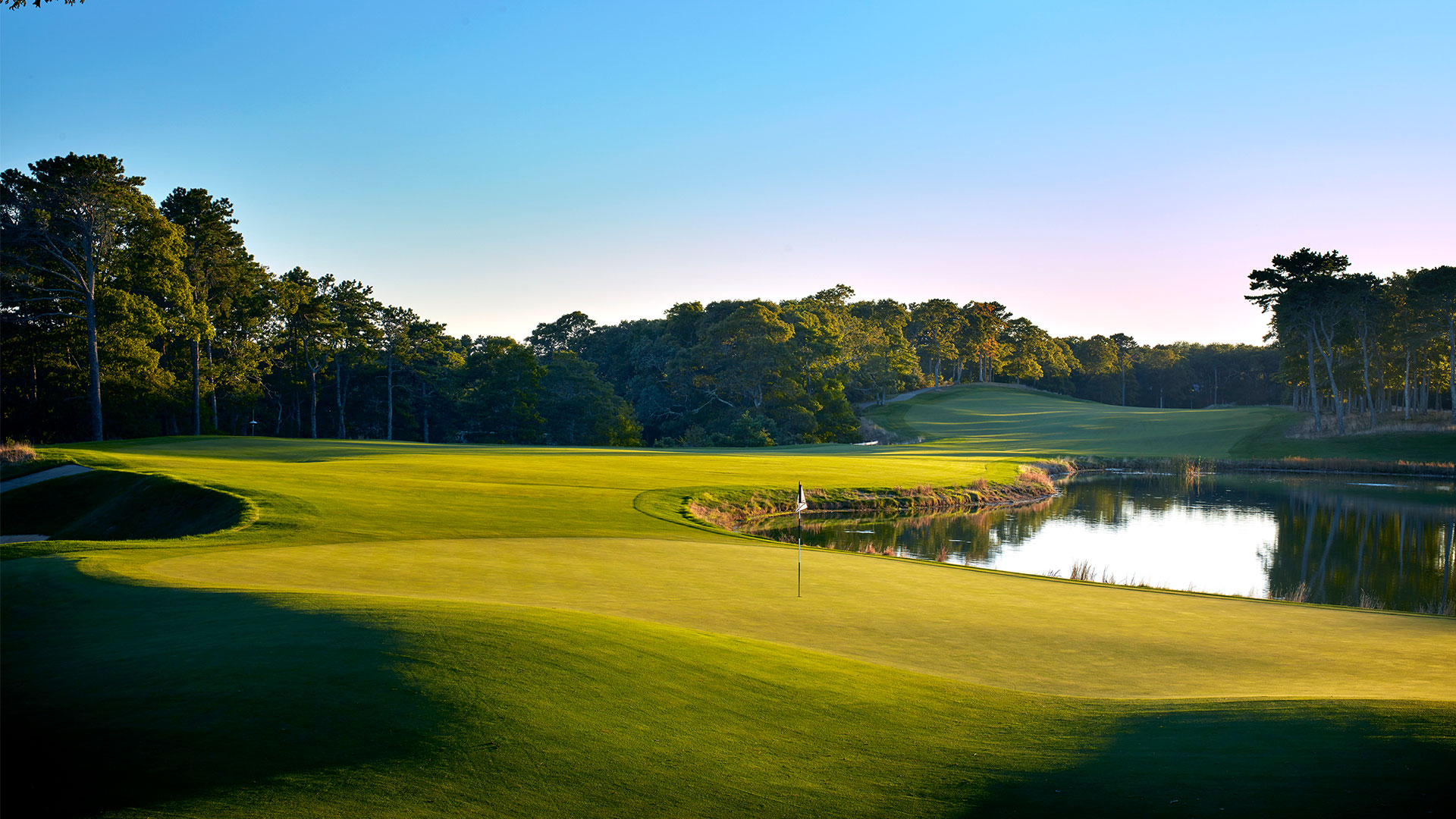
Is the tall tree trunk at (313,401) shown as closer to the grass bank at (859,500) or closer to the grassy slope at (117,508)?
the grassy slope at (117,508)

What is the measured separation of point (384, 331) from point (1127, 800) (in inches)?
2648

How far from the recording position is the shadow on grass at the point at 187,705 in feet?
14.6

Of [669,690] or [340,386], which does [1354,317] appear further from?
[340,386]

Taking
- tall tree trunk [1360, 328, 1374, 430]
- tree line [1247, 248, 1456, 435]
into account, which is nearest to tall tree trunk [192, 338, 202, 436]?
tree line [1247, 248, 1456, 435]

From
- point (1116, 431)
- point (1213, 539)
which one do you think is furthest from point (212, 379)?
point (1116, 431)

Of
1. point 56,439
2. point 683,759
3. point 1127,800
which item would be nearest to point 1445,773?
point 1127,800

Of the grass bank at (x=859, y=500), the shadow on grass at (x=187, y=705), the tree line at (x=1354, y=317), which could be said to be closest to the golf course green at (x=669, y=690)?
the shadow on grass at (x=187, y=705)

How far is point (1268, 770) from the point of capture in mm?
5219

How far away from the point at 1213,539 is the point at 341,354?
5934 cm

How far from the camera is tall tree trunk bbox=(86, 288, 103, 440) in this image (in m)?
40.7

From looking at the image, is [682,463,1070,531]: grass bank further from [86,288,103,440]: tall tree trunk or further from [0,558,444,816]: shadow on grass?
[86,288,103,440]: tall tree trunk

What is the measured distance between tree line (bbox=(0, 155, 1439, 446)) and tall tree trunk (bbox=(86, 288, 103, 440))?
0.11 m

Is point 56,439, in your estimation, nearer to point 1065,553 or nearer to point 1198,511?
point 1065,553

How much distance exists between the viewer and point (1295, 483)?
1721 inches
